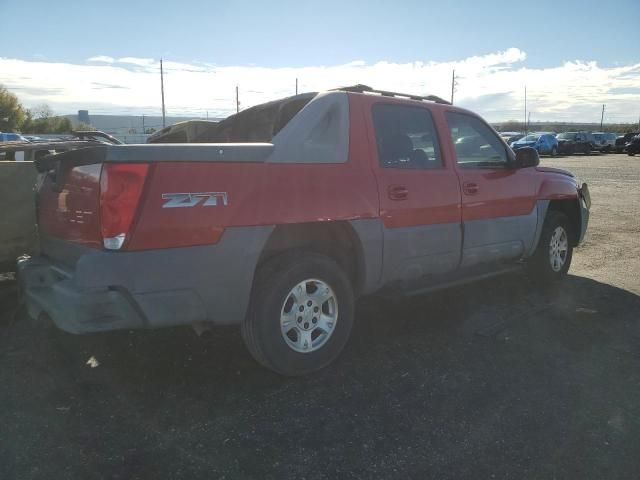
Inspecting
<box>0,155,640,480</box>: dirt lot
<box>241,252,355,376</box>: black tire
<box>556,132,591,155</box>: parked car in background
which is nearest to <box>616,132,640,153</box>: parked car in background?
<box>556,132,591,155</box>: parked car in background

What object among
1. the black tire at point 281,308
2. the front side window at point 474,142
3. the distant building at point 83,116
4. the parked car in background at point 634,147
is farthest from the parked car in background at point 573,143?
the distant building at point 83,116

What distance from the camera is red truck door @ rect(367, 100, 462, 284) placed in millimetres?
3916

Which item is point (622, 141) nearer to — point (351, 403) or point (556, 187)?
point (556, 187)

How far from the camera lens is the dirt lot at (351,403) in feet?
8.58

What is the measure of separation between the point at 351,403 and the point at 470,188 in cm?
224

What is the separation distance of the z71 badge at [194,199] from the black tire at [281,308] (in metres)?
0.59

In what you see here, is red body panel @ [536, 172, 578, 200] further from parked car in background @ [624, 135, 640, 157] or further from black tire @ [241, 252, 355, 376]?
parked car in background @ [624, 135, 640, 157]

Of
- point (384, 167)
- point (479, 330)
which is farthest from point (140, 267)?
point (479, 330)

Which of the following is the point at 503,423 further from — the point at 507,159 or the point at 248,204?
the point at 507,159

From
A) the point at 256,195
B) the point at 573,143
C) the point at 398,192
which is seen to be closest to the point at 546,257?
the point at 398,192

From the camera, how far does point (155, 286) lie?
2910mm

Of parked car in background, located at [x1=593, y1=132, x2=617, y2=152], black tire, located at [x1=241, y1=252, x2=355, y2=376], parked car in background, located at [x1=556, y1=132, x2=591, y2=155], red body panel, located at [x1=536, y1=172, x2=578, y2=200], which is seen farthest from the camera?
parked car in background, located at [x1=593, y1=132, x2=617, y2=152]

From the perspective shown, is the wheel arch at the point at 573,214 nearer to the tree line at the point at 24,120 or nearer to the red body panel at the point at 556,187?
the red body panel at the point at 556,187

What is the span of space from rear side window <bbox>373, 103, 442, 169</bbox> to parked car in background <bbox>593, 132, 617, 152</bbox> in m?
43.0
